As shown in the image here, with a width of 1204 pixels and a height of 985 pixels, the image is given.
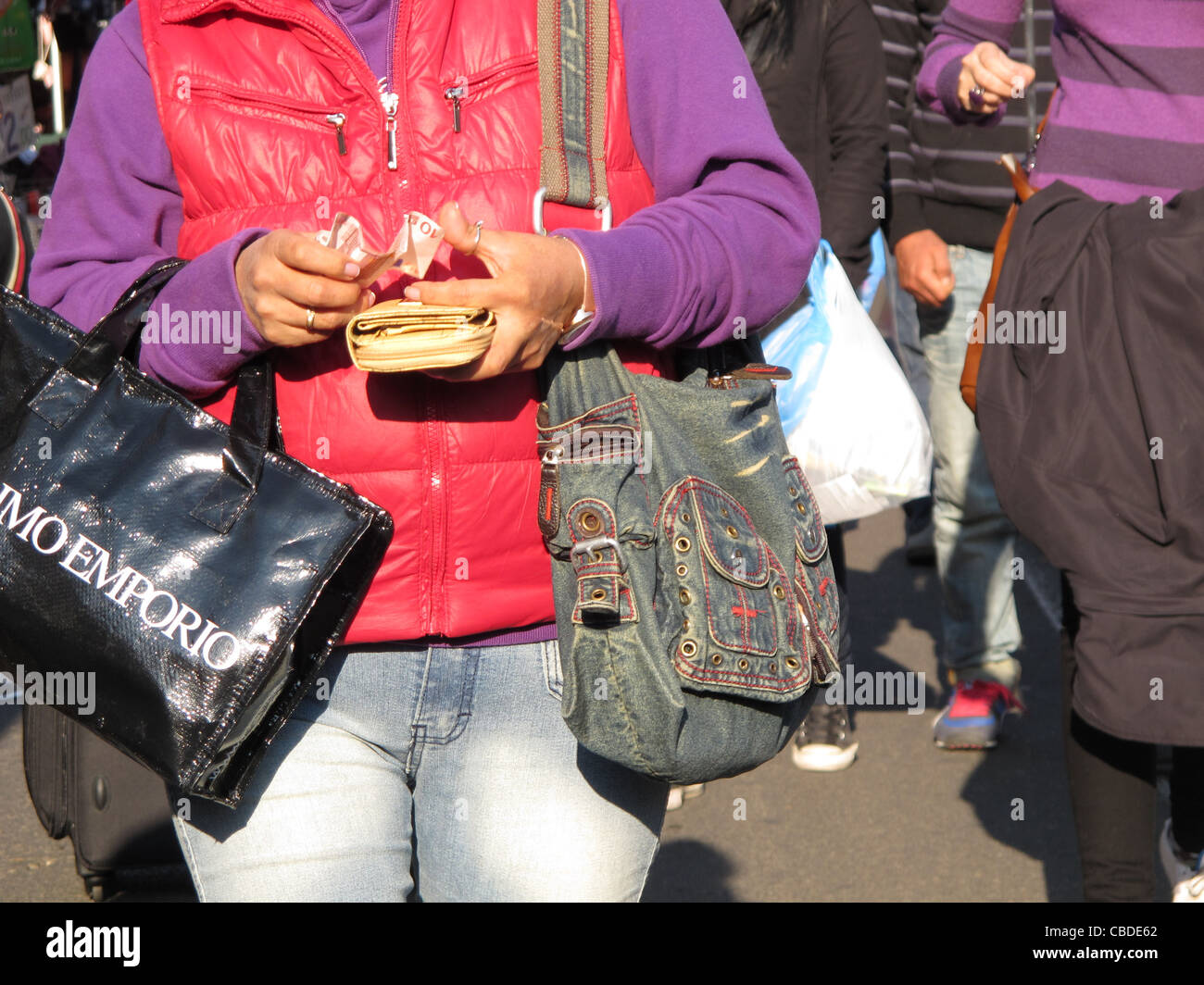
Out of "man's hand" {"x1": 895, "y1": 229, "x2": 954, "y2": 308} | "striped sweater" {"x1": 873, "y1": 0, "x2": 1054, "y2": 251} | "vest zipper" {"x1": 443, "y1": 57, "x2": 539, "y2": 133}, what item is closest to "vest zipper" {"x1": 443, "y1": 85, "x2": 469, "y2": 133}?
"vest zipper" {"x1": 443, "y1": 57, "x2": 539, "y2": 133}

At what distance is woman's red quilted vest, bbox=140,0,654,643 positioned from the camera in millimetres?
1729

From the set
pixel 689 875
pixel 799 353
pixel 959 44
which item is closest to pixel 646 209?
pixel 799 353

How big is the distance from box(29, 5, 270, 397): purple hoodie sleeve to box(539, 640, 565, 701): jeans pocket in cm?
50

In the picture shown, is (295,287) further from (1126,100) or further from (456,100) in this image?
(1126,100)

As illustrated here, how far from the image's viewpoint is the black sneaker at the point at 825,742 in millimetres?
4383

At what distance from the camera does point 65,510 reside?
1683mm

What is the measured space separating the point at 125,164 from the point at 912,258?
9.20 ft

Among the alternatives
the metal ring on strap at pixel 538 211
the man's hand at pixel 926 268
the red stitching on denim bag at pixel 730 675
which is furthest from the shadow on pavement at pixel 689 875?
the metal ring on strap at pixel 538 211

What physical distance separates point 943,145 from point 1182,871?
83.9 inches

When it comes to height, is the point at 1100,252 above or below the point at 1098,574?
above

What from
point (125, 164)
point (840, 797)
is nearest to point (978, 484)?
point (840, 797)

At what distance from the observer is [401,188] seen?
172 cm

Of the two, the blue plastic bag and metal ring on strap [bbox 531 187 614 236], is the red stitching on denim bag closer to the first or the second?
metal ring on strap [bbox 531 187 614 236]

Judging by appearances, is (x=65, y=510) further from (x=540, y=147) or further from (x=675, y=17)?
(x=675, y=17)
